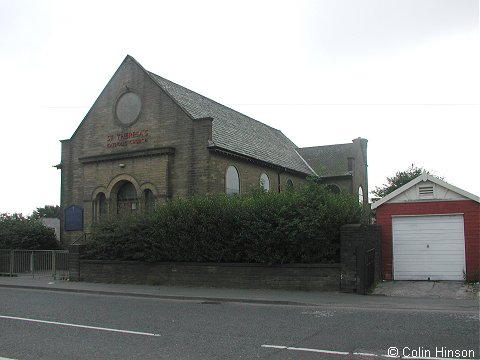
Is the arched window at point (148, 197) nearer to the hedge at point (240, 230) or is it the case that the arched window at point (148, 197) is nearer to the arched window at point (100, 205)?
the arched window at point (100, 205)

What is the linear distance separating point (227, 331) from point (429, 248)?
37.3 ft

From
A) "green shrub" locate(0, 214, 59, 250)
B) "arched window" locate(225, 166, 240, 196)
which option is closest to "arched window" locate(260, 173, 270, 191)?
"arched window" locate(225, 166, 240, 196)

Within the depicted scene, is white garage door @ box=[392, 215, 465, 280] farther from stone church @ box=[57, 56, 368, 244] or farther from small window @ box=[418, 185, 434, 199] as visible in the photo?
stone church @ box=[57, 56, 368, 244]

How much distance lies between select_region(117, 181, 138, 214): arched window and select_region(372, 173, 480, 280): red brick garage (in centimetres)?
1284

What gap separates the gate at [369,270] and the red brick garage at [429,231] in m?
2.18

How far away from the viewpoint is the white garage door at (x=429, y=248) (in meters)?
17.7

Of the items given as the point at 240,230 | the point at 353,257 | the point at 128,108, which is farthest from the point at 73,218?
the point at 353,257

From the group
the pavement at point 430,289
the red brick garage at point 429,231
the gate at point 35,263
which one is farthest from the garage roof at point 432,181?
the gate at point 35,263

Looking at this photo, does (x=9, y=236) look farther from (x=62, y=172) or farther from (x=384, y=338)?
(x=384, y=338)

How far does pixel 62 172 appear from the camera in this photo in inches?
1115

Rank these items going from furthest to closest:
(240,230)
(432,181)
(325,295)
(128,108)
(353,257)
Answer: (128,108)
(432,181)
(240,230)
(353,257)
(325,295)

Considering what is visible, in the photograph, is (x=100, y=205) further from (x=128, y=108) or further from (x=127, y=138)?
(x=128, y=108)

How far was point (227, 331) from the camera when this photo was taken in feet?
30.5

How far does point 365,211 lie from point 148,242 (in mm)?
8407
